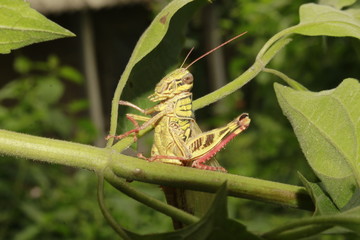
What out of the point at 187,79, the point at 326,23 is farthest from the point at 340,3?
the point at 187,79

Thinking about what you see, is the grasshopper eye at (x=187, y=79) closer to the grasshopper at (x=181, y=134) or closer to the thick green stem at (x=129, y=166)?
the grasshopper at (x=181, y=134)

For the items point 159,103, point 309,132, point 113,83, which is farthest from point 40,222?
point 113,83

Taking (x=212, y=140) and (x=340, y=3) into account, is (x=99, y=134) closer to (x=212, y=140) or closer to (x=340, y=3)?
(x=340, y=3)

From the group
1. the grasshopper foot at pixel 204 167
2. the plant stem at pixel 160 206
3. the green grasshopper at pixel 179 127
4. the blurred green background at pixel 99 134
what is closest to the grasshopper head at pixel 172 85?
the green grasshopper at pixel 179 127

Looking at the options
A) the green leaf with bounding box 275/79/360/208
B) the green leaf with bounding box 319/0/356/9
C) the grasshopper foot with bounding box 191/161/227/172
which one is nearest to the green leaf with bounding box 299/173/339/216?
the green leaf with bounding box 275/79/360/208

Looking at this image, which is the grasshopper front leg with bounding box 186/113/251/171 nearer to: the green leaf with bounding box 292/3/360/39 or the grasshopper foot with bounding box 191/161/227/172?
the grasshopper foot with bounding box 191/161/227/172
